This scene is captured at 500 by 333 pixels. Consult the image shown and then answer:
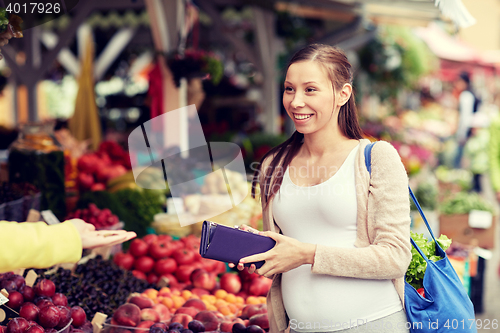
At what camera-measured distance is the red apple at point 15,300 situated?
1.97m

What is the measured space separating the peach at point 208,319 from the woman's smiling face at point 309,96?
3.80 feet

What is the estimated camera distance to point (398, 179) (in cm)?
149

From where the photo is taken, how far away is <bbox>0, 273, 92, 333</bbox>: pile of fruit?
5.94ft

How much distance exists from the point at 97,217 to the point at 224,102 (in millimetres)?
7719

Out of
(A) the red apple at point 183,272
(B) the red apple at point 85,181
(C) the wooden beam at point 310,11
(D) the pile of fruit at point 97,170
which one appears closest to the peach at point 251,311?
(A) the red apple at point 183,272

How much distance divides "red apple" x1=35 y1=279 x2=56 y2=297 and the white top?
1.16 metres

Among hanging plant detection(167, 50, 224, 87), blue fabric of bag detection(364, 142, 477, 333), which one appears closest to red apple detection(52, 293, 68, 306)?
blue fabric of bag detection(364, 142, 477, 333)

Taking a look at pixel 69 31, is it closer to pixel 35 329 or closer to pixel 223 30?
pixel 223 30

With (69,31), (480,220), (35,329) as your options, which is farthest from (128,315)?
(69,31)

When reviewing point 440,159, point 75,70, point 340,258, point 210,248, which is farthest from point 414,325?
point 75,70

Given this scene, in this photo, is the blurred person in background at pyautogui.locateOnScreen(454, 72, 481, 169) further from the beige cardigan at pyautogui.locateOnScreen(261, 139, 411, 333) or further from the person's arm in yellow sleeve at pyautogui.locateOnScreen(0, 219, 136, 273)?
the person's arm in yellow sleeve at pyautogui.locateOnScreen(0, 219, 136, 273)

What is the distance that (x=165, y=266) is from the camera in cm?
301

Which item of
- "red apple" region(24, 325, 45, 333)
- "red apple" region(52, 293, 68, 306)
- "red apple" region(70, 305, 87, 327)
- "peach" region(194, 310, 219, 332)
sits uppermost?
"red apple" region(24, 325, 45, 333)

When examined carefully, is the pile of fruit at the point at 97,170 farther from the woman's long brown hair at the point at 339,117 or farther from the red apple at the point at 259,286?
the woman's long brown hair at the point at 339,117
